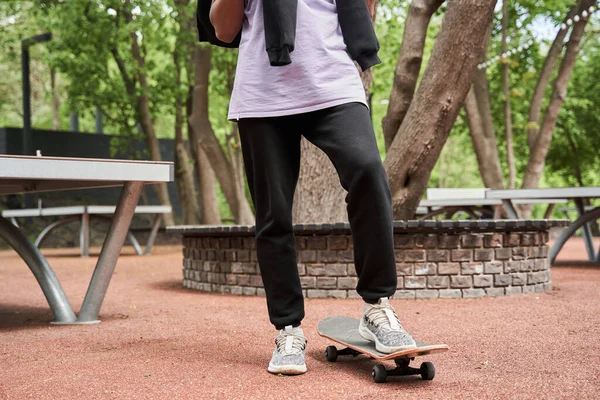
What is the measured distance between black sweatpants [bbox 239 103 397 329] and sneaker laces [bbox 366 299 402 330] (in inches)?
1.2

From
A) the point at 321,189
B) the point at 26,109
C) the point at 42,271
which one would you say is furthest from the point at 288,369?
the point at 26,109

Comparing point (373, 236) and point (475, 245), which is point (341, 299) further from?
point (373, 236)

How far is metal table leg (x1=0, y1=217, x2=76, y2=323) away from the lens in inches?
178

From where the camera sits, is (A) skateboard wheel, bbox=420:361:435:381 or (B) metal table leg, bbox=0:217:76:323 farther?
(B) metal table leg, bbox=0:217:76:323

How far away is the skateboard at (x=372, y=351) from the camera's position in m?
2.60

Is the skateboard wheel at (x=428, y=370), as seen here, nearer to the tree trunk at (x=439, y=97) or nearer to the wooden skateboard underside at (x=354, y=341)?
the wooden skateboard underside at (x=354, y=341)

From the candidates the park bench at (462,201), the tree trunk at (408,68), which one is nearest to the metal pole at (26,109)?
the park bench at (462,201)

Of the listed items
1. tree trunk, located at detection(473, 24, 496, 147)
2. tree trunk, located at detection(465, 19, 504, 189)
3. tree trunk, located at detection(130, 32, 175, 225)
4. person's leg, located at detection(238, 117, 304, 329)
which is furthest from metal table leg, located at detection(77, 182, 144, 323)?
tree trunk, located at detection(130, 32, 175, 225)

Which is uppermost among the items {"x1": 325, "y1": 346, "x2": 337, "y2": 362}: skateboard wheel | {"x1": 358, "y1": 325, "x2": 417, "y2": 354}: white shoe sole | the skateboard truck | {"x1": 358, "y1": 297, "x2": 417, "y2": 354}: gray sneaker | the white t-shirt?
the white t-shirt

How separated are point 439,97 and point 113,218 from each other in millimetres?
2847

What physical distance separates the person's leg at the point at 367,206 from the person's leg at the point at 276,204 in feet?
0.56

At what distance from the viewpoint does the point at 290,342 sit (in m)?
2.91

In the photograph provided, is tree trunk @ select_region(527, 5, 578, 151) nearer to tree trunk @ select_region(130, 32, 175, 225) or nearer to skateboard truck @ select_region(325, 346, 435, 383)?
tree trunk @ select_region(130, 32, 175, 225)

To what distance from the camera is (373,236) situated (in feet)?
9.10
